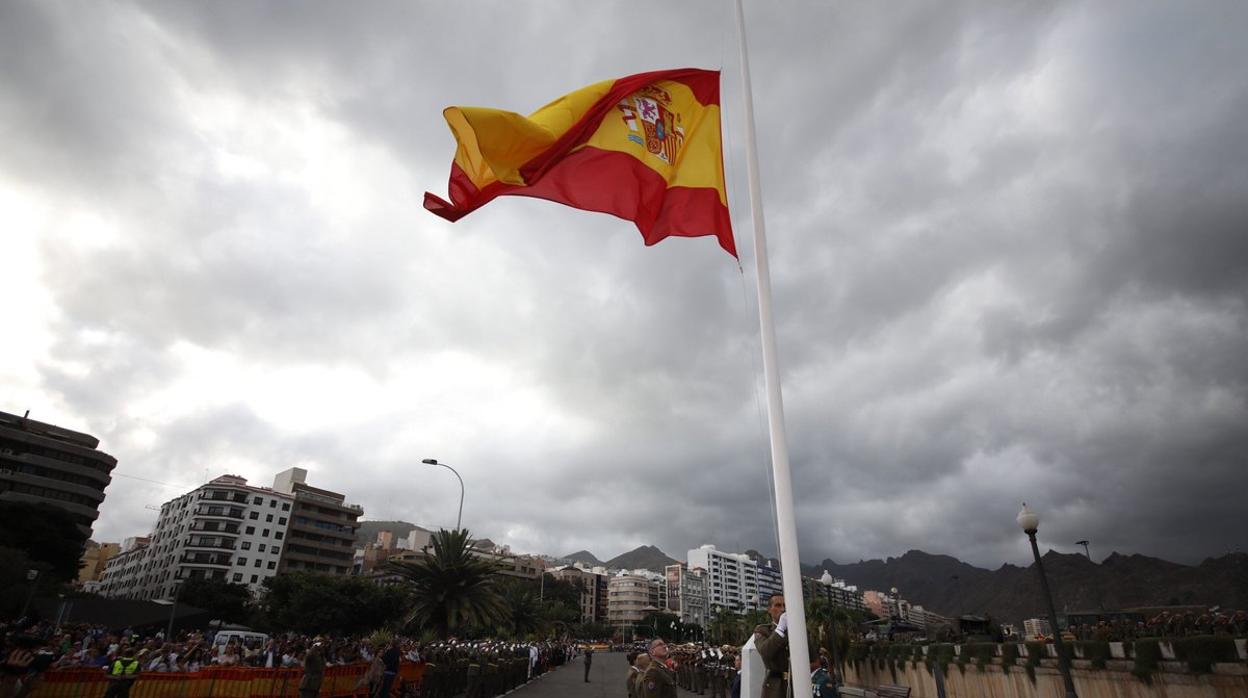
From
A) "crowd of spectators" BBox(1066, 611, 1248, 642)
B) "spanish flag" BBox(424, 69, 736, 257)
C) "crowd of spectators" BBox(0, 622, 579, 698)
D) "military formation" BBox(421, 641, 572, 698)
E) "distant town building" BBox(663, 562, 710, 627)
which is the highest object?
"distant town building" BBox(663, 562, 710, 627)

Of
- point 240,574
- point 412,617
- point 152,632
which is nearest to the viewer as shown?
point 412,617

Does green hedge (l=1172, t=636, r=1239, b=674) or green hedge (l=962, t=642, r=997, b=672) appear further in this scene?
green hedge (l=962, t=642, r=997, b=672)

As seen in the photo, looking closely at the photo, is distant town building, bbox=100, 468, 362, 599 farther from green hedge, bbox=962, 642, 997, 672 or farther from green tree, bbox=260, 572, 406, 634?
green hedge, bbox=962, 642, 997, 672

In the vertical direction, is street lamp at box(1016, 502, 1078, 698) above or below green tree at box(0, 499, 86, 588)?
below

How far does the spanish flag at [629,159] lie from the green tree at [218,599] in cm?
8452

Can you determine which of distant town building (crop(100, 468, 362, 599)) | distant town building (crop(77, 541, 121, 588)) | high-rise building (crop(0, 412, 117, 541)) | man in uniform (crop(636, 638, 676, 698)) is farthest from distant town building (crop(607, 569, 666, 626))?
man in uniform (crop(636, 638, 676, 698))

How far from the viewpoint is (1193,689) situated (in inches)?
496

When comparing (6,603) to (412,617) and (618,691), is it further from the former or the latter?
(618,691)

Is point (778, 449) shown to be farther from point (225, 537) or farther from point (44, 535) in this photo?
point (225, 537)

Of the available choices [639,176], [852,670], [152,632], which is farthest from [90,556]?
[639,176]

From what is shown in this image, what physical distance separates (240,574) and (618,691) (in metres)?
80.8

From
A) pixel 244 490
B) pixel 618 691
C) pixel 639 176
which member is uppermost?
pixel 244 490

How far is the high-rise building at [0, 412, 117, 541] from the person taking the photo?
69.6 m

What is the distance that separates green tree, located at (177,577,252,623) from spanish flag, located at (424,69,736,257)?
84518 millimetres
